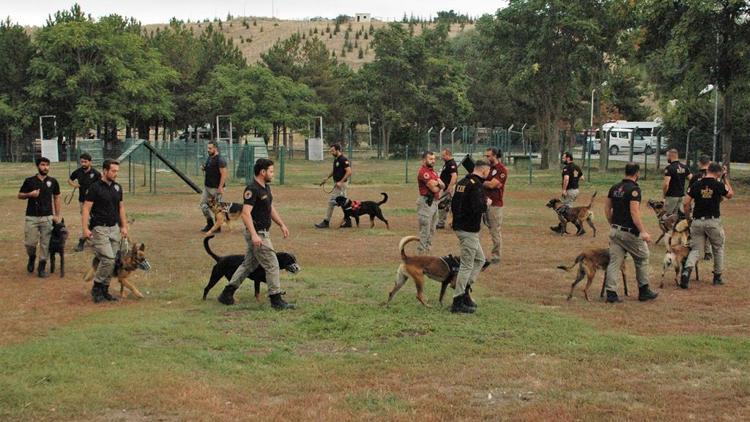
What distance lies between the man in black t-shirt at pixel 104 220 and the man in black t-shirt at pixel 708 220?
770 cm

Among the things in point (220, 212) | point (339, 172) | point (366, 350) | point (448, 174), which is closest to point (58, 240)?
point (220, 212)

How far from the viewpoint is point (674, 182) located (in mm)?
14875

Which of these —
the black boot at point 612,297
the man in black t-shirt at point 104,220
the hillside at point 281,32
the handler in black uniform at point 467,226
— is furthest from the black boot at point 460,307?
the hillside at point 281,32

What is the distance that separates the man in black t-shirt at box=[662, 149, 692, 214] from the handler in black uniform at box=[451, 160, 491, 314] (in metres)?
6.90

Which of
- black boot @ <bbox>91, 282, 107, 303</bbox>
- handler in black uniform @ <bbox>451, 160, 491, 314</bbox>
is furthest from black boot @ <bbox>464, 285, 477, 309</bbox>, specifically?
A: black boot @ <bbox>91, 282, 107, 303</bbox>

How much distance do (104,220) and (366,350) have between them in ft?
13.3

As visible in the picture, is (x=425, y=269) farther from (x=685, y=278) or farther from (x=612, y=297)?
(x=685, y=278)

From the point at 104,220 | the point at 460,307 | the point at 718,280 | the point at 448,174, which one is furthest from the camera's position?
the point at 448,174

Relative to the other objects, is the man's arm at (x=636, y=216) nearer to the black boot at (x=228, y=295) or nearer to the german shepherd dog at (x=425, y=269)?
the german shepherd dog at (x=425, y=269)

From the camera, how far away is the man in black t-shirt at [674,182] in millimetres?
14789

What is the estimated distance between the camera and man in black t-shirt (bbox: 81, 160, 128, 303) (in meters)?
9.76

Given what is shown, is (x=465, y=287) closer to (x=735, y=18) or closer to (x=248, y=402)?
(x=248, y=402)

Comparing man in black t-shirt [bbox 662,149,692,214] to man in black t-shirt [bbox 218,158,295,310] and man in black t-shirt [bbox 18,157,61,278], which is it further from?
man in black t-shirt [bbox 18,157,61,278]

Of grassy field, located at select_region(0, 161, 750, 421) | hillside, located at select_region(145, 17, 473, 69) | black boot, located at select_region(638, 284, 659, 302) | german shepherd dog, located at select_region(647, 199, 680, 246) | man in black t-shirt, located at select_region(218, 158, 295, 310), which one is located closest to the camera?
grassy field, located at select_region(0, 161, 750, 421)
